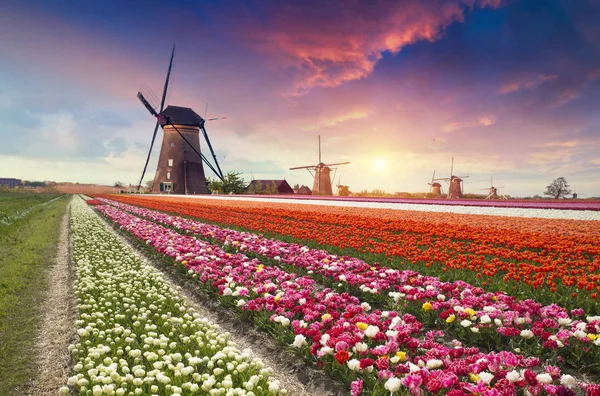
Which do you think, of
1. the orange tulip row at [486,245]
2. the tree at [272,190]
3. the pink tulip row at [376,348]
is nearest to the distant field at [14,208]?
the orange tulip row at [486,245]

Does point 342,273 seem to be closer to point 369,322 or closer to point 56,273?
point 369,322

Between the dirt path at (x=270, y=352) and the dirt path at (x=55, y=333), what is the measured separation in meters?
2.09

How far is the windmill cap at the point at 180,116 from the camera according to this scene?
66.8 meters

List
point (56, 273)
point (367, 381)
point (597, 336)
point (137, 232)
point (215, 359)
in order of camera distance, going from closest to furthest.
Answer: point (367, 381)
point (597, 336)
point (215, 359)
point (56, 273)
point (137, 232)

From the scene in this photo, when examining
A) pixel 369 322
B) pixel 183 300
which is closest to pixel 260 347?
pixel 369 322

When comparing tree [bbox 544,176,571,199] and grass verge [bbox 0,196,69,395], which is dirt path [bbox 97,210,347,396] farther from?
tree [bbox 544,176,571,199]

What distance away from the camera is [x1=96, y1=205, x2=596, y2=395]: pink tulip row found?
341 cm

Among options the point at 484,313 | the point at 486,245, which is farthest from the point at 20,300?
the point at 486,245

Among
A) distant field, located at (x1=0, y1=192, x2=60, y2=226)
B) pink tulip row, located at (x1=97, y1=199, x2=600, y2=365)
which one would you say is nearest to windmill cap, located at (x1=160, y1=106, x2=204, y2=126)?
distant field, located at (x1=0, y1=192, x2=60, y2=226)

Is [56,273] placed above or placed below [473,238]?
below

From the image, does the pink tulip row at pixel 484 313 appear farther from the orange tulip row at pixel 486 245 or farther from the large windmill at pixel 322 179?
the large windmill at pixel 322 179

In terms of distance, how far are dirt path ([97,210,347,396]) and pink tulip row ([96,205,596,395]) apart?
0.65 ft

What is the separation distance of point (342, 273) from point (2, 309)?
6.42 metres

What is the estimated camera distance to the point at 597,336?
425cm
